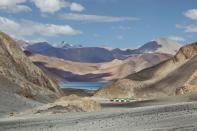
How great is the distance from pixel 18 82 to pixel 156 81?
72.4 meters

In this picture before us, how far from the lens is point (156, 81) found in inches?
5094

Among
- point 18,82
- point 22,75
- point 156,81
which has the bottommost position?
point 18,82

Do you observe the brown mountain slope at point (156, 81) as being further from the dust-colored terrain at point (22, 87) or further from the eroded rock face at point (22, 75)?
the dust-colored terrain at point (22, 87)

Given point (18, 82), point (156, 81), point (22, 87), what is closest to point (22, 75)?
point (18, 82)

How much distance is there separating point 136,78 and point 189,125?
386 ft

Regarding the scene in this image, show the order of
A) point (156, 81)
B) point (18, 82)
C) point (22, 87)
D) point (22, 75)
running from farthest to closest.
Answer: point (156, 81) → point (22, 75) → point (18, 82) → point (22, 87)

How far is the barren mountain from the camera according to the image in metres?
51.8

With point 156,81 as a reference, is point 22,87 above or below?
below

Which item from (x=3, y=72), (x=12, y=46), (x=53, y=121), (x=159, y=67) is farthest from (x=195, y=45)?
(x=53, y=121)

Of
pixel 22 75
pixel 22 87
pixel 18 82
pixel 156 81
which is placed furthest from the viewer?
pixel 156 81

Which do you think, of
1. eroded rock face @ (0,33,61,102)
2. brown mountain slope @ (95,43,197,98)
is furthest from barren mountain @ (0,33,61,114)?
brown mountain slope @ (95,43,197,98)

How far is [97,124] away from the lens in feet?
82.0

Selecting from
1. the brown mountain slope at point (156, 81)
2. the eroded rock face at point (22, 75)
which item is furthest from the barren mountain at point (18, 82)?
the brown mountain slope at point (156, 81)

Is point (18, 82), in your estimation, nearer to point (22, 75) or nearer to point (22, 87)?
point (22, 87)
